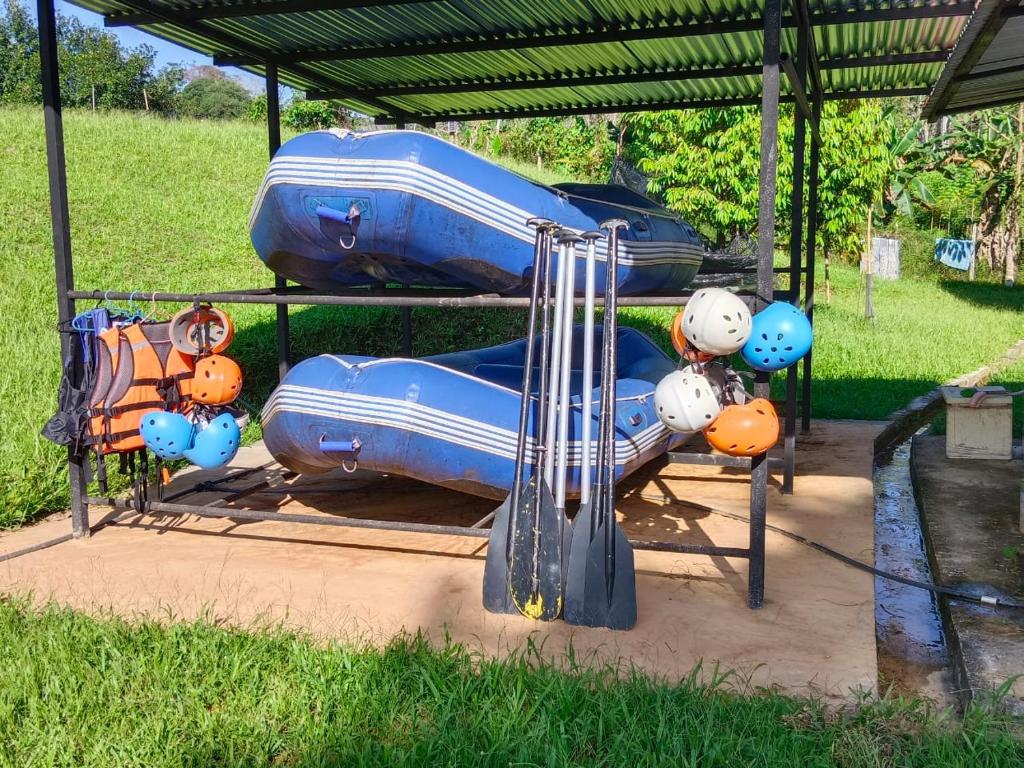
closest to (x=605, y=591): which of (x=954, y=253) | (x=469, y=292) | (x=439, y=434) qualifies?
(x=439, y=434)

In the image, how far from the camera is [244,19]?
479 cm

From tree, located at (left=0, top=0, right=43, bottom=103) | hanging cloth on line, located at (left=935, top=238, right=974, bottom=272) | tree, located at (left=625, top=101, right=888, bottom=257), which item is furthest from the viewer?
tree, located at (left=0, top=0, right=43, bottom=103)

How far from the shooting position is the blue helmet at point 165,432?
4.05 m

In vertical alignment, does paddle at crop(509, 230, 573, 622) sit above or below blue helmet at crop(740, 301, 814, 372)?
below

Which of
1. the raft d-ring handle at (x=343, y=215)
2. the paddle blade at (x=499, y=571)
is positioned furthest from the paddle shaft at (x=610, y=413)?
the raft d-ring handle at (x=343, y=215)

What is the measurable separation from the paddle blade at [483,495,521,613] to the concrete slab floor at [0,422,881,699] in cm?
5

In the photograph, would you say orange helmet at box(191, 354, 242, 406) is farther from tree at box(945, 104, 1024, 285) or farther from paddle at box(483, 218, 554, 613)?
tree at box(945, 104, 1024, 285)

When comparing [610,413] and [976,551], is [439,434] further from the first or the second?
[976,551]

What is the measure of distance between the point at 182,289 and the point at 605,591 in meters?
7.39

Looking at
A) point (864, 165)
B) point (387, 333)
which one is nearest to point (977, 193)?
point (864, 165)

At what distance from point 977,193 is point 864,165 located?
825 cm

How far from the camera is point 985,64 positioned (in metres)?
4.54

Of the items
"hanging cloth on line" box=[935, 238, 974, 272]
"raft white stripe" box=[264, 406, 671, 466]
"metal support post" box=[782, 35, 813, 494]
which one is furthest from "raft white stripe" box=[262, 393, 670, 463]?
"hanging cloth on line" box=[935, 238, 974, 272]

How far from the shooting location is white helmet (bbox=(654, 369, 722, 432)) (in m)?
3.38
